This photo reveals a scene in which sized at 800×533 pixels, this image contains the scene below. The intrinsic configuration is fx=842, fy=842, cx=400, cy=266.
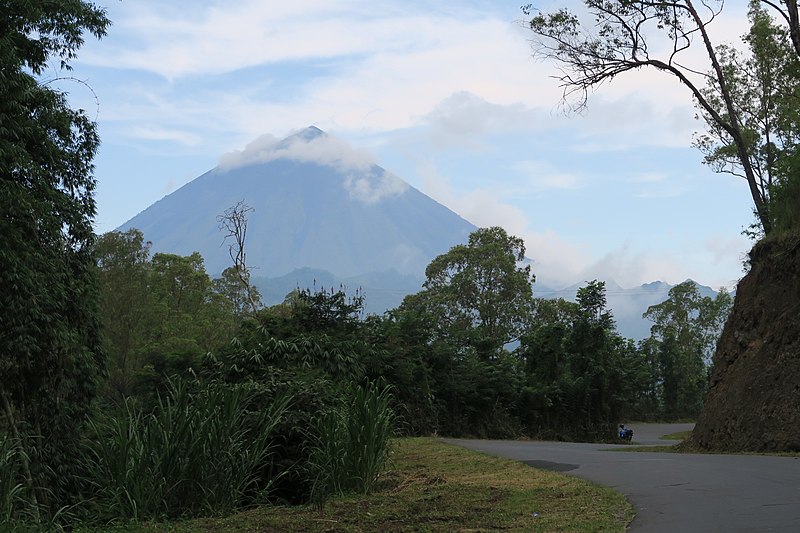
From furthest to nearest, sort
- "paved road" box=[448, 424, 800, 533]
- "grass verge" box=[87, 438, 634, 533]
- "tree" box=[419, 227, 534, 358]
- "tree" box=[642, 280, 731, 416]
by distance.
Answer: "tree" box=[642, 280, 731, 416], "tree" box=[419, 227, 534, 358], "grass verge" box=[87, 438, 634, 533], "paved road" box=[448, 424, 800, 533]

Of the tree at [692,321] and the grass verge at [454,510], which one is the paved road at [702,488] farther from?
the tree at [692,321]

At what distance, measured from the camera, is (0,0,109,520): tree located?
12.9 meters

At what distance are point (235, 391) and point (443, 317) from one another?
4226cm

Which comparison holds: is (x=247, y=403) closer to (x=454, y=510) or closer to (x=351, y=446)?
(x=351, y=446)

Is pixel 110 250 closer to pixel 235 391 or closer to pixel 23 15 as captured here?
pixel 23 15

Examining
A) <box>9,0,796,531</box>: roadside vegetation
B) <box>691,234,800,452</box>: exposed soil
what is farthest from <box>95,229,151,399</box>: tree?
<box>691,234,800,452</box>: exposed soil

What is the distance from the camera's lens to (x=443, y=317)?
51.9 meters

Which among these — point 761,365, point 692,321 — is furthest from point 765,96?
point 692,321

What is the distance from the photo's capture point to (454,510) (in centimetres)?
870

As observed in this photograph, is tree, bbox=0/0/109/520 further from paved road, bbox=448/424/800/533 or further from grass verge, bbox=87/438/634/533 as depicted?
paved road, bbox=448/424/800/533

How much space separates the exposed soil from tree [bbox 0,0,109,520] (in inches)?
469

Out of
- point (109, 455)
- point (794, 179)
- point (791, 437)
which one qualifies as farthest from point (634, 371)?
point (109, 455)

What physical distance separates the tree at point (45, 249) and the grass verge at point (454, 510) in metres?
4.80

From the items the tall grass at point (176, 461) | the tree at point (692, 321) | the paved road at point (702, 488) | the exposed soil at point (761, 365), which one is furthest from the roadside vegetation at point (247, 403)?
the tree at point (692, 321)
